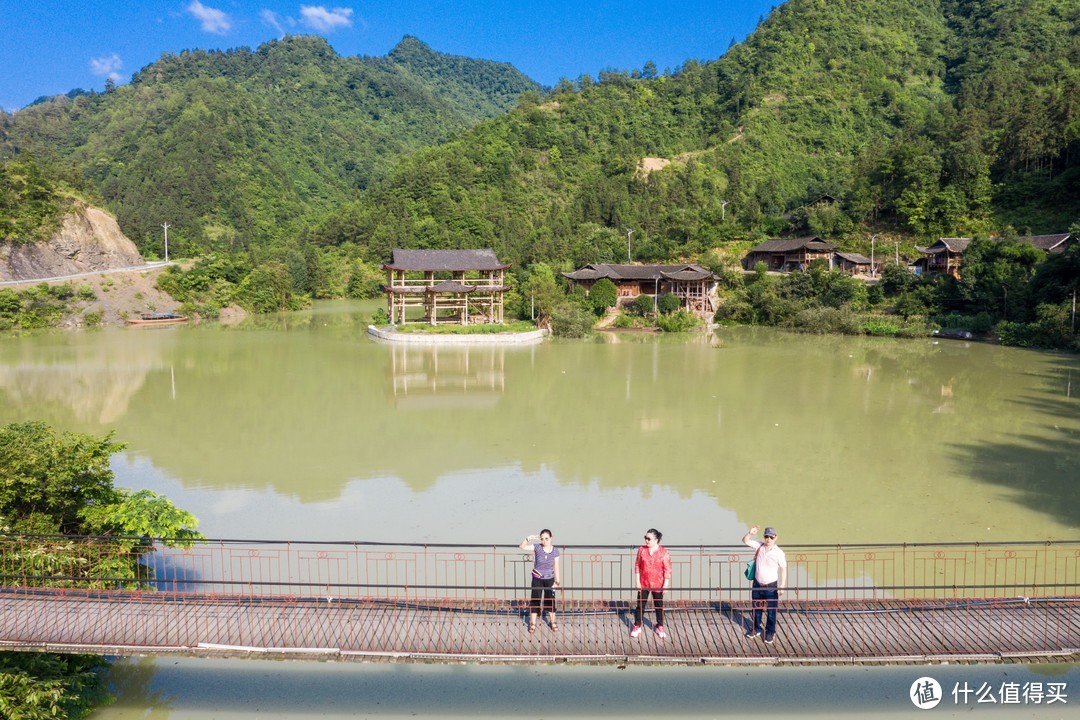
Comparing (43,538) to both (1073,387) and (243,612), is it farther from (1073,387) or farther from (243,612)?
(1073,387)

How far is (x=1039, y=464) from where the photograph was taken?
12.2 m

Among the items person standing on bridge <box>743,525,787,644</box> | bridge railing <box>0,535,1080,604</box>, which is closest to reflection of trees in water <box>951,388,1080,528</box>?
bridge railing <box>0,535,1080,604</box>

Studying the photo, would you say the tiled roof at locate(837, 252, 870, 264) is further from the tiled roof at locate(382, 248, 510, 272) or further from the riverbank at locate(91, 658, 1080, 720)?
the riverbank at locate(91, 658, 1080, 720)

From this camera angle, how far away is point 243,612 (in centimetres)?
582

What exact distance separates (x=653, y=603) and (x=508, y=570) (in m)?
3.04

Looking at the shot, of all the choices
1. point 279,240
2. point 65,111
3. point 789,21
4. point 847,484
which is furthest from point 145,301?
point 65,111

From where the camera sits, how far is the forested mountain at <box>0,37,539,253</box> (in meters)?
67.9

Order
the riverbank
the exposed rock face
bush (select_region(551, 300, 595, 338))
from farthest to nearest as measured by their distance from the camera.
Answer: the exposed rock face → bush (select_region(551, 300, 595, 338)) → the riverbank

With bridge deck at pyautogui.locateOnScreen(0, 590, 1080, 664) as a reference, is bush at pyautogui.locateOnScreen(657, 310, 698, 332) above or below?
above

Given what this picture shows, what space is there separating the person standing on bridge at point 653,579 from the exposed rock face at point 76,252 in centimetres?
4215

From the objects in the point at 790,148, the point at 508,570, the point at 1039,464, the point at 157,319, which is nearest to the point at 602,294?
the point at 157,319

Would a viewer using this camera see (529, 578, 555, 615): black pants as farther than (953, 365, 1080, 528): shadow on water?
No

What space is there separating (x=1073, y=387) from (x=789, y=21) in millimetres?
72687

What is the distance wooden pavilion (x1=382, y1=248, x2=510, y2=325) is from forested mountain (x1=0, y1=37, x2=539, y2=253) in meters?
25.9
